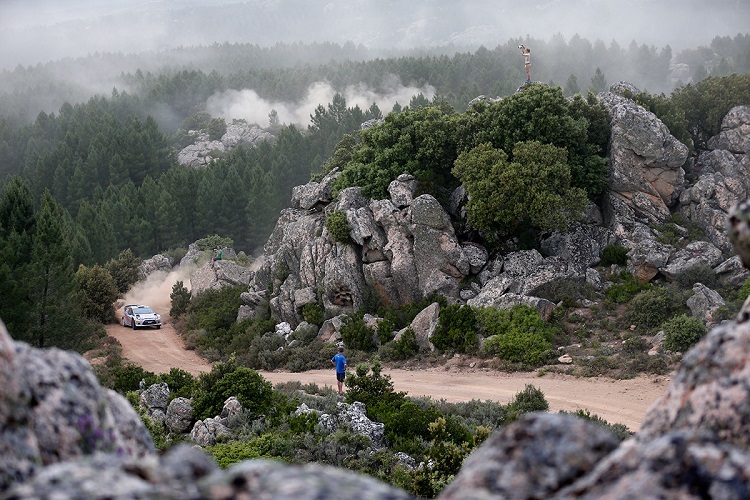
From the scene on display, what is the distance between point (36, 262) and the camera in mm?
30094

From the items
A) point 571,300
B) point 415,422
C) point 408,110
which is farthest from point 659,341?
point 408,110

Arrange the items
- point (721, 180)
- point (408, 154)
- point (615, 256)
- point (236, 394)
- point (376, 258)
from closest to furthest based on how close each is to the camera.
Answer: point (236, 394)
point (615, 256)
point (376, 258)
point (721, 180)
point (408, 154)

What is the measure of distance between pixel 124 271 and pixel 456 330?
3273 cm

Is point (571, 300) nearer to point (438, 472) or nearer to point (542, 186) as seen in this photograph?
point (542, 186)

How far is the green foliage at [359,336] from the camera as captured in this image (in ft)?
99.4

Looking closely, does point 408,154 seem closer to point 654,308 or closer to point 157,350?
point 654,308

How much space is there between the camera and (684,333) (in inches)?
956

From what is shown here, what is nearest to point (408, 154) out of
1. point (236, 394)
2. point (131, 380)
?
point (131, 380)

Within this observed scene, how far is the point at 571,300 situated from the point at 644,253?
4.08 m

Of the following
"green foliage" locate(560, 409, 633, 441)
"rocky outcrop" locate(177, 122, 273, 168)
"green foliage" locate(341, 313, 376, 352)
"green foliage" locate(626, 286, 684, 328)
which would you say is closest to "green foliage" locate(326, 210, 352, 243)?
"green foliage" locate(341, 313, 376, 352)

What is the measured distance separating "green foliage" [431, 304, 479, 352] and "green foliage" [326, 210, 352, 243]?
273 inches

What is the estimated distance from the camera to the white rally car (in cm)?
4072

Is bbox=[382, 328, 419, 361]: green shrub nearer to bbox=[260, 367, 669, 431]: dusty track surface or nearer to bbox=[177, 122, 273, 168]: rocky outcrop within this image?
Result: bbox=[260, 367, 669, 431]: dusty track surface

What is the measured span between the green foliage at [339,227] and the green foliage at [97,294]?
53.4ft
